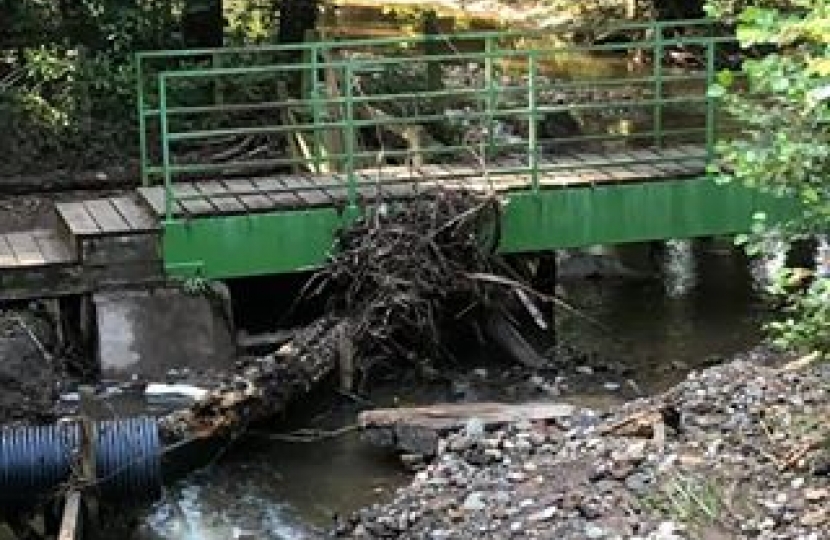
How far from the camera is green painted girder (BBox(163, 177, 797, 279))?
34.7 feet

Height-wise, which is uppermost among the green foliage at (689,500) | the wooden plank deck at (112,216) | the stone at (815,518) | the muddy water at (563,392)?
the wooden plank deck at (112,216)

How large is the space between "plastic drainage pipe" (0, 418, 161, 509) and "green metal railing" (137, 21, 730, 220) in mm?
2874

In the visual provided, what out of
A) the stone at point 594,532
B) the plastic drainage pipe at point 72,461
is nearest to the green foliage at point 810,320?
the stone at point 594,532

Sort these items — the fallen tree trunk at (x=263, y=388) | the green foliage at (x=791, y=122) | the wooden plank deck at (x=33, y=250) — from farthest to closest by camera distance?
the wooden plank deck at (x=33, y=250) < the fallen tree trunk at (x=263, y=388) < the green foliage at (x=791, y=122)

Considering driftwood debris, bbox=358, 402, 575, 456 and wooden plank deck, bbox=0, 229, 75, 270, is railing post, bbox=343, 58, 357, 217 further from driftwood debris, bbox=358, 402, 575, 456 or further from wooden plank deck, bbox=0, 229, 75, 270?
wooden plank deck, bbox=0, 229, 75, 270

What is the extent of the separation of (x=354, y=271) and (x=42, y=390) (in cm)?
Result: 231

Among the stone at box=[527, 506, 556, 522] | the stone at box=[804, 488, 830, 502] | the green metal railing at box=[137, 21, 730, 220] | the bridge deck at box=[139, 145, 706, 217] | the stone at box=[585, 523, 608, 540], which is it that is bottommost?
the stone at box=[527, 506, 556, 522]

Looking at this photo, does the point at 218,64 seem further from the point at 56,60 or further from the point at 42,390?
the point at 42,390

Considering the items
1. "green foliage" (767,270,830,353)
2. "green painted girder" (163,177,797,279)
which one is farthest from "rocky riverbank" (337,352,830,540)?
"green painted girder" (163,177,797,279)

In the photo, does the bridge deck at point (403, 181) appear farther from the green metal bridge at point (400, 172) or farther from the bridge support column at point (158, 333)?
the bridge support column at point (158, 333)

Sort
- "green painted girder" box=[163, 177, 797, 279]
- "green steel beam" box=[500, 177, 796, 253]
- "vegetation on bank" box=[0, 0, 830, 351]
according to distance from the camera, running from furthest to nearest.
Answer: "vegetation on bank" box=[0, 0, 830, 351]
"green steel beam" box=[500, 177, 796, 253]
"green painted girder" box=[163, 177, 797, 279]

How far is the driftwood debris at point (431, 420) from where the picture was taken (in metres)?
9.19

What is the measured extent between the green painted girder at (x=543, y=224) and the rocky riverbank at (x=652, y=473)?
243cm

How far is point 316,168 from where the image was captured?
12.5m
